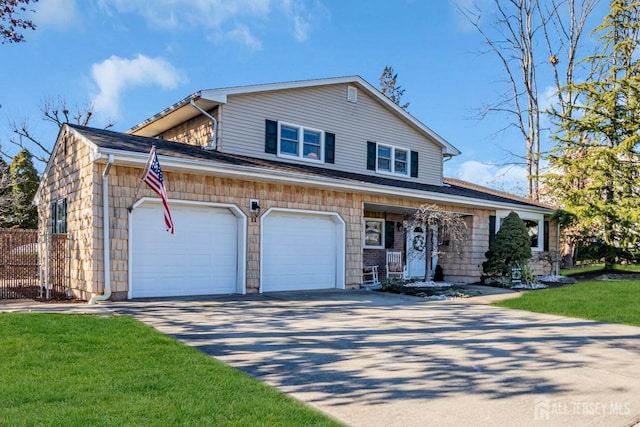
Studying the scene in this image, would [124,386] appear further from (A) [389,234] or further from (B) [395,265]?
(A) [389,234]

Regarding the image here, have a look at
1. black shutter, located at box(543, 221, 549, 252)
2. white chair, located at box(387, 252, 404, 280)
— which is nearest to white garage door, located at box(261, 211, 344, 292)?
white chair, located at box(387, 252, 404, 280)

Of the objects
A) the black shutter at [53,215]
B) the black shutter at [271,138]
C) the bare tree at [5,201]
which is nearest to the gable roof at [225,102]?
the black shutter at [271,138]

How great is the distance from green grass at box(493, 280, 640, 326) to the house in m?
3.74

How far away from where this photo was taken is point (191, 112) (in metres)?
13.6

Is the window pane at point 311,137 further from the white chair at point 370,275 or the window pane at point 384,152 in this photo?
the white chair at point 370,275

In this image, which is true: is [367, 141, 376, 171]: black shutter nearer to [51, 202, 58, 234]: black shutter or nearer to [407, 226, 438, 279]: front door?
[407, 226, 438, 279]: front door

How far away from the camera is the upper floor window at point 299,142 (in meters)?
13.4

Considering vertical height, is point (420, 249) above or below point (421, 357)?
above

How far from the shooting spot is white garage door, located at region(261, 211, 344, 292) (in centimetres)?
1169

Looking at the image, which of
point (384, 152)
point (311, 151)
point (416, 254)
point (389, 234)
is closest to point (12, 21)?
point (311, 151)

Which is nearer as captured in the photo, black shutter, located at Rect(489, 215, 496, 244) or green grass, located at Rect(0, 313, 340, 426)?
green grass, located at Rect(0, 313, 340, 426)

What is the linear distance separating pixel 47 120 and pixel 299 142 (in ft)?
67.5

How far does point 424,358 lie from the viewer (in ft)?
18.4

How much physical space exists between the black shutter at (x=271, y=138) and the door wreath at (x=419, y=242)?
5232 millimetres
